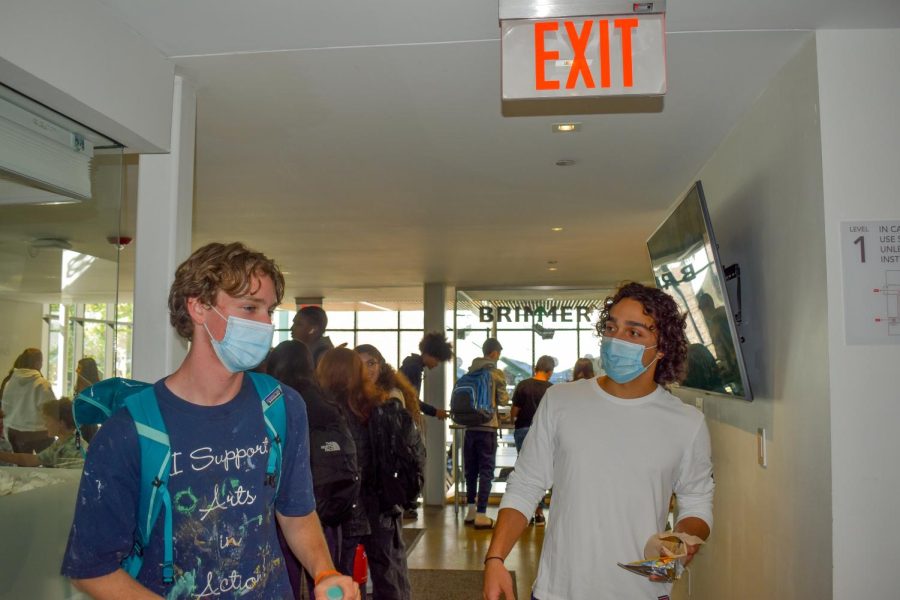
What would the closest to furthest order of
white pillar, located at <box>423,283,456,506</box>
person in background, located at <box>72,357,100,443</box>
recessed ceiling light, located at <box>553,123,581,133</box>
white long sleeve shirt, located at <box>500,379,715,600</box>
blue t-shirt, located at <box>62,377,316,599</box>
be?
blue t-shirt, located at <box>62,377,316,599</box>, white long sleeve shirt, located at <box>500,379,715,600</box>, person in background, located at <box>72,357,100,443</box>, recessed ceiling light, located at <box>553,123,581,133</box>, white pillar, located at <box>423,283,456,506</box>

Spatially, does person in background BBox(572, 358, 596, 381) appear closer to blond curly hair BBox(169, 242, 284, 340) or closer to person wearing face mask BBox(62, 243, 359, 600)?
person wearing face mask BBox(62, 243, 359, 600)

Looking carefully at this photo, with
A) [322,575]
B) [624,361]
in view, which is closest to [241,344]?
[322,575]

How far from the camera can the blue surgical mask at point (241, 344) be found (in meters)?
1.73

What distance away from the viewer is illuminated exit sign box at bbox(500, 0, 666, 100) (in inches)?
84.8

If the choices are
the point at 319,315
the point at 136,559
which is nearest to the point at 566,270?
the point at 319,315

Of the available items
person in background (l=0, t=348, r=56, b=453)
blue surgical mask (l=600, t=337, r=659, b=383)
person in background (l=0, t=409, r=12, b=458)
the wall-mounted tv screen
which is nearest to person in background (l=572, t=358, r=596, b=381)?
the wall-mounted tv screen

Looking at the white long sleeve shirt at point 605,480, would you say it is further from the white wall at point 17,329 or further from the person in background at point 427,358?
the person in background at point 427,358

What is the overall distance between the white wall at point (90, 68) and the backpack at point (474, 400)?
508 cm

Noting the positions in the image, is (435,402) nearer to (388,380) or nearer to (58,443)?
(388,380)

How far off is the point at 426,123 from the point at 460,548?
4231mm

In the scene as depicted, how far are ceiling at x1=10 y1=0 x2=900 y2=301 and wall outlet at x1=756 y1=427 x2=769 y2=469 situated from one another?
134 cm

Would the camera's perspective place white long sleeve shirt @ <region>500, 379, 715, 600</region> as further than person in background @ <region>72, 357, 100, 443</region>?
No

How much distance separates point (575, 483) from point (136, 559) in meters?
1.12

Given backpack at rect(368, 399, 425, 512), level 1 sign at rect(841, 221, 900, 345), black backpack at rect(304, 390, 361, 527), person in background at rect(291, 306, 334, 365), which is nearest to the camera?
level 1 sign at rect(841, 221, 900, 345)
